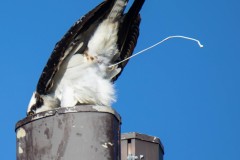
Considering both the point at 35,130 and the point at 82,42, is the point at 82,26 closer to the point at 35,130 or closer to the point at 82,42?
the point at 82,42

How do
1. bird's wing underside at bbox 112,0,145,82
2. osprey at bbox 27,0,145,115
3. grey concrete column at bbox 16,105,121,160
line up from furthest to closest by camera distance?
bird's wing underside at bbox 112,0,145,82 → osprey at bbox 27,0,145,115 → grey concrete column at bbox 16,105,121,160

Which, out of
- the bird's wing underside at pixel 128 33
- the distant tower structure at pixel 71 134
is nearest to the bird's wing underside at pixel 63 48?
the bird's wing underside at pixel 128 33

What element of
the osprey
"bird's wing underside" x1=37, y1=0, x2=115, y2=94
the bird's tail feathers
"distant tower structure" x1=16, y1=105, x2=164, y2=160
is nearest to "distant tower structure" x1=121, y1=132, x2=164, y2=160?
the osprey

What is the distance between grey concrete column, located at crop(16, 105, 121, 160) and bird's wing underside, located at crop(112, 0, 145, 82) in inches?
46.4

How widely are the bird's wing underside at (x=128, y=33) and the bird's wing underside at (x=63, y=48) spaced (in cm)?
33

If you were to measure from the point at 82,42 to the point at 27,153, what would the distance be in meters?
1.29

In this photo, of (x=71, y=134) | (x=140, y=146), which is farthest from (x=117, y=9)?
(x=71, y=134)

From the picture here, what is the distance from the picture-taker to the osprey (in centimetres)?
441

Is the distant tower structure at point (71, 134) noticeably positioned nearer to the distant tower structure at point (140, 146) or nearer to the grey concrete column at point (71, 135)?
the grey concrete column at point (71, 135)

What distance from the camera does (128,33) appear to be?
4.89 metres

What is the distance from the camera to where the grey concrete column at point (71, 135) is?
3.38 m

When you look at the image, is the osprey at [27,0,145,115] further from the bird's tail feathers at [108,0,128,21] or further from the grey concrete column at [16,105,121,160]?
the grey concrete column at [16,105,121,160]

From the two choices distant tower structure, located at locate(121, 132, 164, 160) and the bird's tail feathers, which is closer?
the bird's tail feathers

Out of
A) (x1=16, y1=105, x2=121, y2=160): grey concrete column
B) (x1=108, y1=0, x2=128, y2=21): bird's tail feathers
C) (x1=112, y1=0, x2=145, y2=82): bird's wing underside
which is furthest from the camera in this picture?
(x1=112, y1=0, x2=145, y2=82): bird's wing underside
